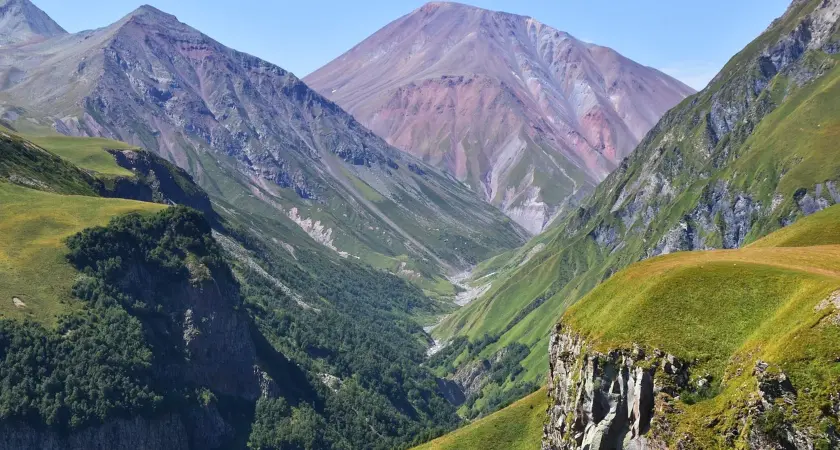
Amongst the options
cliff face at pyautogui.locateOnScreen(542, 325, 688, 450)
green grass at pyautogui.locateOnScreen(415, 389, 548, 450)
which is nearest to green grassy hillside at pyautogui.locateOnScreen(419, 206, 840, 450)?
cliff face at pyautogui.locateOnScreen(542, 325, 688, 450)

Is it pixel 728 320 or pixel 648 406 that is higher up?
pixel 728 320

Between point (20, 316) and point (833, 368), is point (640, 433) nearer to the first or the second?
point (833, 368)

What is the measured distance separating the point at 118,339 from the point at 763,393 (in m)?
181

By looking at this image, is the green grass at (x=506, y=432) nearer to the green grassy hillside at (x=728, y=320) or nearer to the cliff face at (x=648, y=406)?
the cliff face at (x=648, y=406)

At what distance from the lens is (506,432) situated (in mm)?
149125

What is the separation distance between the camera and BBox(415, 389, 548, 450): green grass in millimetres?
144625

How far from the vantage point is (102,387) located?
18050 centimetres

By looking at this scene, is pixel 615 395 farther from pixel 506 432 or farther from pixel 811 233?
pixel 506 432

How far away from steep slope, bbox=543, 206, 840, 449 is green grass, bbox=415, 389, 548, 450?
4139 centimetres

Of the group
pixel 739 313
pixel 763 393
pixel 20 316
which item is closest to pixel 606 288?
pixel 739 313

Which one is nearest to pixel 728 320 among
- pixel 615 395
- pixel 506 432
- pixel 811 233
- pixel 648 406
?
pixel 648 406

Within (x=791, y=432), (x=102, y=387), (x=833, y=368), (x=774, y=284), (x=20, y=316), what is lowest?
(x=102, y=387)

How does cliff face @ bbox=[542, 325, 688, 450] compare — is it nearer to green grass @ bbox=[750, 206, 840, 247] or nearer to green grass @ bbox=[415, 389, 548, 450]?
green grass @ bbox=[415, 389, 548, 450]

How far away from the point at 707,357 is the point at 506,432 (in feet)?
261
